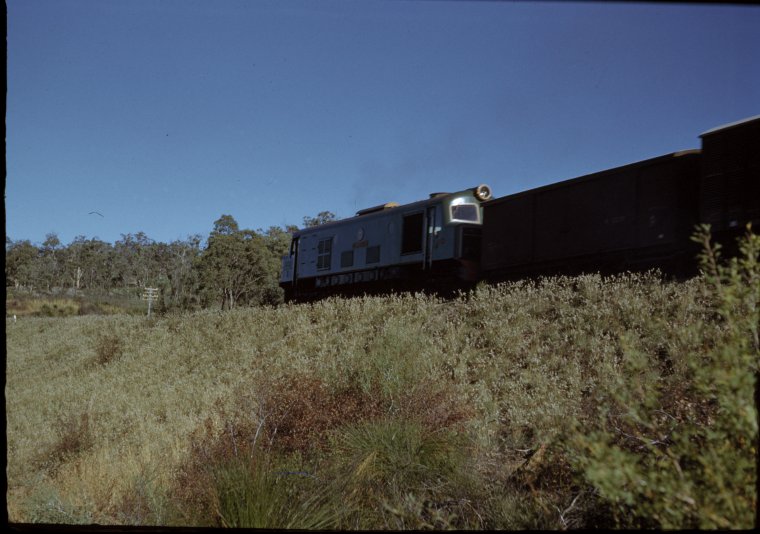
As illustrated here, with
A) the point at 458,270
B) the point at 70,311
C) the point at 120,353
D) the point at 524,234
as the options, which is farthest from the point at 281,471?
the point at 70,311

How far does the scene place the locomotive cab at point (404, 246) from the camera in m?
17.8

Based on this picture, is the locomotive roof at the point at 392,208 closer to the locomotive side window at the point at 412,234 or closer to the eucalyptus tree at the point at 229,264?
the locomotive side window at the point at 412,234

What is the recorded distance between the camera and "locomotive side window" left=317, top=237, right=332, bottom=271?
22.5 metres

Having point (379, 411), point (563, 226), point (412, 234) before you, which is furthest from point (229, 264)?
point (379, 411)

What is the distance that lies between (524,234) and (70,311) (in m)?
42.9

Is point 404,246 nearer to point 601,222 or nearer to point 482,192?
point 482,192

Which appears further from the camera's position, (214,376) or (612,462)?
(214,376)

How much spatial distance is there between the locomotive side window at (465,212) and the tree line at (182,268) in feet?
37.7

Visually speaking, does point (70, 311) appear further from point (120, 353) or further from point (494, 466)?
point (494, 466)

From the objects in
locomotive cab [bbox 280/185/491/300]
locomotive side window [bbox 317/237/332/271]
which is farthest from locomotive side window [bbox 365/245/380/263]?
locomotive side window [bbox 317/237/332/271]

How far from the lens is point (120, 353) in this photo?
2111cm

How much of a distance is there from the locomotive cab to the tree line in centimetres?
600

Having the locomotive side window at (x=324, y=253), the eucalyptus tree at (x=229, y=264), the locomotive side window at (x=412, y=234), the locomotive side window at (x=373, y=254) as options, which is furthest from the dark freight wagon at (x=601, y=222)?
the eucalyptus tree at (x=229, y=264)

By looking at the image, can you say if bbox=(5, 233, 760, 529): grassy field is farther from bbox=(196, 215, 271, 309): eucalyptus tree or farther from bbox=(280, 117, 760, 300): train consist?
bbox=(196, 215, 271, 309): eucalyptus tree
